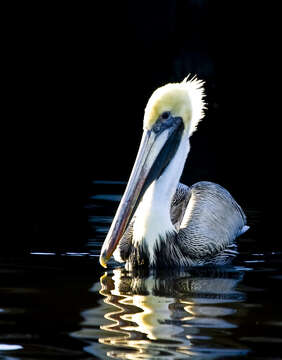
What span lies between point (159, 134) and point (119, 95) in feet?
60.2

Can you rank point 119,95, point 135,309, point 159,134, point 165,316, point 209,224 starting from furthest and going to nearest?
point 119,95 → point 209,224 → point 159,134 → point 135,309 → point 165,316

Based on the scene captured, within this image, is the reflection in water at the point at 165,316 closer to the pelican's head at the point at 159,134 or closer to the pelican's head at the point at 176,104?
the pelican's head at the point at 159,134

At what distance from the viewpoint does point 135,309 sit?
21.0 ft

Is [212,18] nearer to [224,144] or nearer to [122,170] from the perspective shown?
[224,144]

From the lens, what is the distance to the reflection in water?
5512 millimetres

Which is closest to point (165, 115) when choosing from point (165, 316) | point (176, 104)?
point (176, 104)

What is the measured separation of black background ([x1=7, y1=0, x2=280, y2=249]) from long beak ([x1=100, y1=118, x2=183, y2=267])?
956 millimetres

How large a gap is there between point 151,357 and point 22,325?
868 millimetres

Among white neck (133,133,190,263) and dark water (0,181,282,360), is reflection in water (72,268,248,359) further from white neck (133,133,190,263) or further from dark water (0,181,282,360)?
white neck (133,133,190,263)

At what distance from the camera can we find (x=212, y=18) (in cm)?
4019

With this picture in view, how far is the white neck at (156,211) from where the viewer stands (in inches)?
305

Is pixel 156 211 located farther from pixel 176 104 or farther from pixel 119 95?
pixel 119 95

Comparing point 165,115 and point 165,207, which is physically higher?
point 165,115

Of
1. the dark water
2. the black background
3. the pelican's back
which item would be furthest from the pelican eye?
the black background
